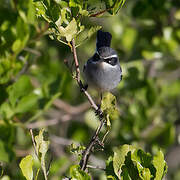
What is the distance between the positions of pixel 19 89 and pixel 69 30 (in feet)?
4.59

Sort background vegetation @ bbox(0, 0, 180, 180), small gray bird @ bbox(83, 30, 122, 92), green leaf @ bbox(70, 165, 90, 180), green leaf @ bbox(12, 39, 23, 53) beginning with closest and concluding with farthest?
1. green leaf @ bbox(70, 165, 90, 180)
2. green leaf @ bbox(12, 39, 23, 53)
3. background vegetation @ bbox(0, 0, 180, 180)
4. small gray bird @ bbox(83, 30, 122, 92)

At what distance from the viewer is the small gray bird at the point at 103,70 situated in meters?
3.73

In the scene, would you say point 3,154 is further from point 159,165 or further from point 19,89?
point 159,165

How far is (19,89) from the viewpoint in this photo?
11.2 feet

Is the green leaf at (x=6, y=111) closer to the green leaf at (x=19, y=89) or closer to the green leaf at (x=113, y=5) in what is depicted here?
the green leaf at (x=19, y=89)

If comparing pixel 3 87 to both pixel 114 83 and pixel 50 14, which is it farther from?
pixel 50 14

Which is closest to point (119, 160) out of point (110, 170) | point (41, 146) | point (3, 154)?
point (110, 170)

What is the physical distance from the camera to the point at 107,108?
2168 mm

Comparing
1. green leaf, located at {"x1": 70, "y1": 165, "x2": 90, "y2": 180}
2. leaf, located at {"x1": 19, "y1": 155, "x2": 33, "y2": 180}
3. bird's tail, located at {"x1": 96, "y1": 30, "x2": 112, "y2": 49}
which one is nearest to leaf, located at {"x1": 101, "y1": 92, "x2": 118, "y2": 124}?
green leaf, located at {"x1": 70, "y1": 165, "x2": 90, "y2": 180}

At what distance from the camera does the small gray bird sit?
3.73 meters

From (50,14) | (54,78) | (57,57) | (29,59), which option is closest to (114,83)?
(54,78)

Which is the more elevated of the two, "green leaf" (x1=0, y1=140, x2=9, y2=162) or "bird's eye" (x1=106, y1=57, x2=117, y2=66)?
"bird's eye" (x1=106, y1=57, x2=117, y2=66)

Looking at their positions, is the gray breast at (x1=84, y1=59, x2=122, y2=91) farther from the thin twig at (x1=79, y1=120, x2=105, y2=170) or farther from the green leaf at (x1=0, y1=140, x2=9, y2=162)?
the thin twig at (x1=79, y1=120, x2=105, y2=170)

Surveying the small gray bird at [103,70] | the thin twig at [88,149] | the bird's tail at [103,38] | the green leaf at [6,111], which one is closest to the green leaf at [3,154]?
the green leaf at [6,111]
